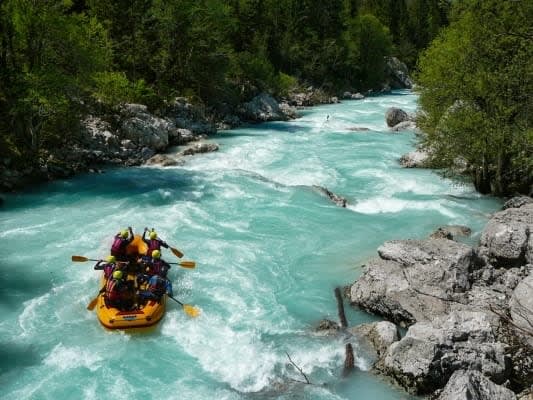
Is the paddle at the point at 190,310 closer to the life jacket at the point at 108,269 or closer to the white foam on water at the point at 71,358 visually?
the life jacket at the point at 108,269

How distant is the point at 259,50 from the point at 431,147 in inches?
1159

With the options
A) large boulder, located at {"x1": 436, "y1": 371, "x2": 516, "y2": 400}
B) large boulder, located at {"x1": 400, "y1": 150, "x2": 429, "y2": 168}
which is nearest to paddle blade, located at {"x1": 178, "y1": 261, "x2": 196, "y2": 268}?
large boulder, located at {"x1": 436, "y1": 371, "x2": 516, "y2": 400}

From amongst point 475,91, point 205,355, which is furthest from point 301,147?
point 205,355

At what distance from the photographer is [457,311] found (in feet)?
27.8

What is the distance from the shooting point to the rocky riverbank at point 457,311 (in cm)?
748

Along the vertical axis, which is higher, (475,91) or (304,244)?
(475,91)

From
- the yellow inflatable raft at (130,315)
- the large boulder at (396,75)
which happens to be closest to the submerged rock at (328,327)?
the yellow inflatable raft at (130,315)

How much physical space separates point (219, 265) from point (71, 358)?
4542 millimetres

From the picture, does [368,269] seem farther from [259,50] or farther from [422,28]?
[422,28]

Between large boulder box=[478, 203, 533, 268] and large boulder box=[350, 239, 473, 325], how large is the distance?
0.88m

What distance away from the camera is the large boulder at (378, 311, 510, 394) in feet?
24.6

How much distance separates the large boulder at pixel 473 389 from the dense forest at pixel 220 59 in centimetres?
461

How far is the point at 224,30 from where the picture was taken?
117 ft

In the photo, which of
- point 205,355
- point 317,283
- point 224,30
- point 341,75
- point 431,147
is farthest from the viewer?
point 341,75
